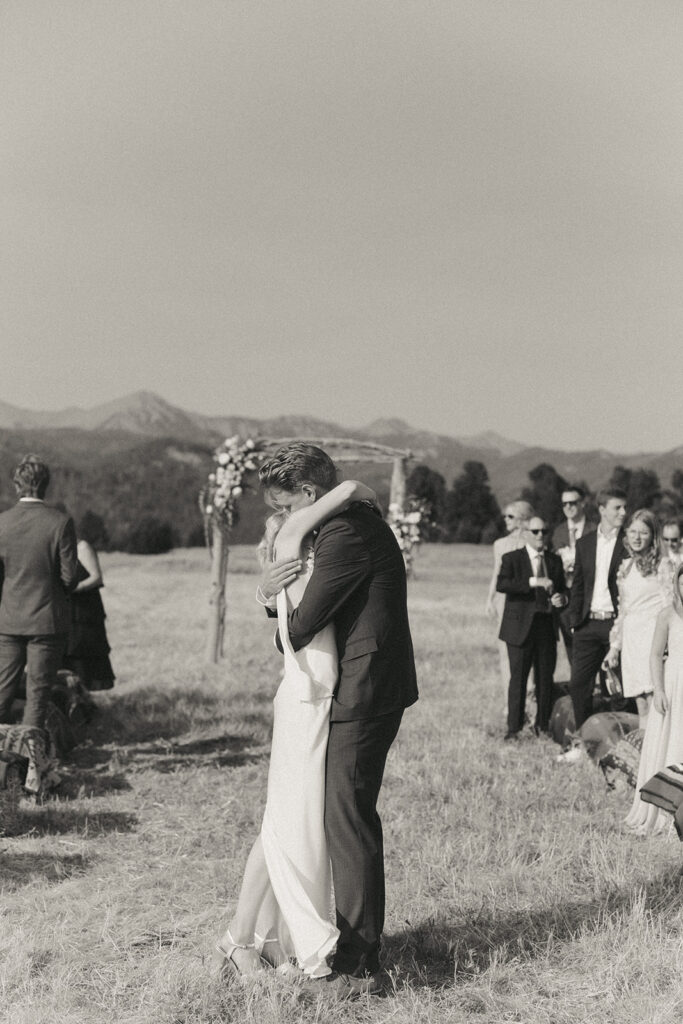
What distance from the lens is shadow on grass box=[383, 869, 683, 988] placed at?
4368 mm

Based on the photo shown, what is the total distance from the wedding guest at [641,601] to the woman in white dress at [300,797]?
4304 millimetres

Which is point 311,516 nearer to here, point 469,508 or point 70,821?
point 70,821

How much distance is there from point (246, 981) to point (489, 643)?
14122mm

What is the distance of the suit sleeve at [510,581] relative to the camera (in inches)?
380

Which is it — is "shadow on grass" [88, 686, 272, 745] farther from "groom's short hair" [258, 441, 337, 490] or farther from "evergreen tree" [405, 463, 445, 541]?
"groom's short hair" [258, 441, 337, 490]

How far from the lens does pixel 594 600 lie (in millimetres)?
8672

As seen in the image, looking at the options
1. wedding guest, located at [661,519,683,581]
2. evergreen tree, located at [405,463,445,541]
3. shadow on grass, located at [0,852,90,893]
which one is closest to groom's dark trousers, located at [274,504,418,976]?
shadow on grass, located at [0,852,90,893]

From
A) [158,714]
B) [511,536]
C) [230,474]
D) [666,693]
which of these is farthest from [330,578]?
[230,474]

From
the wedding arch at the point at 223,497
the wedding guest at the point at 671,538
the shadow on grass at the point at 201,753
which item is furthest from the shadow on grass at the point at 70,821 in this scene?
the wedding arch at the point at 223,497

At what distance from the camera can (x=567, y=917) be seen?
497cm

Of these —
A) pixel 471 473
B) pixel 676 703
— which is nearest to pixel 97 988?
pixel 676 703

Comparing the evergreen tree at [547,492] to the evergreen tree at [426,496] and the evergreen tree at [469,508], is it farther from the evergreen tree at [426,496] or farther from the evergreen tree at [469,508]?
the evergreen tree at [426,496]

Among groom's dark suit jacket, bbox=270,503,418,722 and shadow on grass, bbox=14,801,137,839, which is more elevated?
groom's dark suit jacket, bbox=270,503,418,722

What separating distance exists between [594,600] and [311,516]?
5.25 metres
